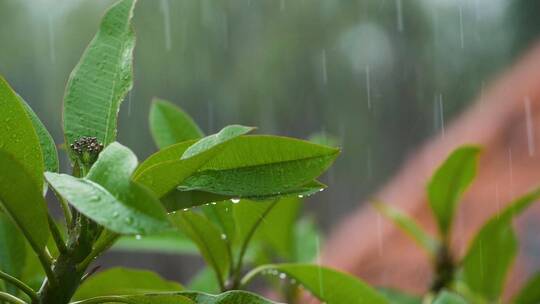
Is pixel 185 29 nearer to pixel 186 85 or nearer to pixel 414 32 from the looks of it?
pixel 186 85

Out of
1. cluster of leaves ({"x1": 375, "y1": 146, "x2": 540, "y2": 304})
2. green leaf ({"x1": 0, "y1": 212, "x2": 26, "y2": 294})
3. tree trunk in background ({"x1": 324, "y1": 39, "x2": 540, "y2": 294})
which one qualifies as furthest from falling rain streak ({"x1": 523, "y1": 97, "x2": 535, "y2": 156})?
green leaf ({"x1": 0, "y1": 212, "x2": 26, "y2": 294})

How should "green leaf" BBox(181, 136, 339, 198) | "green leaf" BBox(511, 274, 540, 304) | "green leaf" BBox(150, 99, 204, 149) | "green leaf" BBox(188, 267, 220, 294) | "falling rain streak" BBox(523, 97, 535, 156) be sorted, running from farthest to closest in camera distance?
"falling rain streak" BBox(523, 97, 535, 156) < "green leaf" BBox(188, 267, 220, 294) < "green leaf" BBox(511, 274, 540, 304) < "green leaf" BBox(150, 99, 204, 149) < "green leaf" BBox(181, 136, 339, 198)

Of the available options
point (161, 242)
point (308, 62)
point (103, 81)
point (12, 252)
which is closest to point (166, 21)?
point (308, 62)

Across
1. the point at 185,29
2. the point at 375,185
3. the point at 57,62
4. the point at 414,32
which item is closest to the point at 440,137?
the point at 375,185

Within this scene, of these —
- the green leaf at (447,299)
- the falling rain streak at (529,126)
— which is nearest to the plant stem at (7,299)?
the green leaf at (447,299)

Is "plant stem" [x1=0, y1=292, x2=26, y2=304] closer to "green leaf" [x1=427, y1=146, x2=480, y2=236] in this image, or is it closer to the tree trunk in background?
"green leaf" [x1=427, y1=146, x2=480, y2=236]
